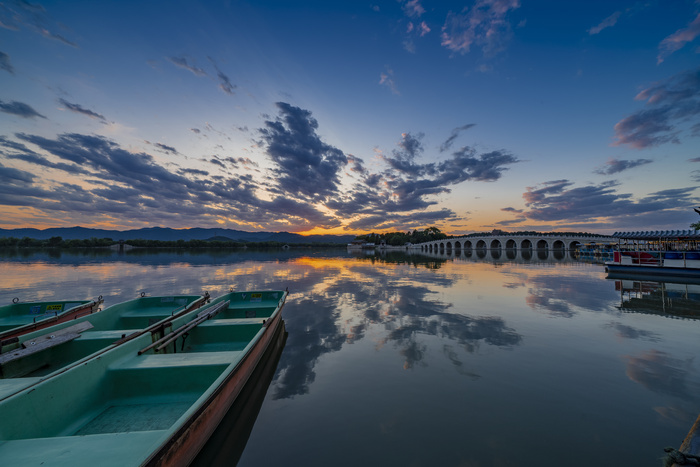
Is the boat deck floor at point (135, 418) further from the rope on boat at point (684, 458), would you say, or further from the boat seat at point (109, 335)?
the rope on boat at point (684, 458)

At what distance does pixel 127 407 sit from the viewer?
5.66m

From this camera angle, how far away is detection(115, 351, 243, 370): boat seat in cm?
595

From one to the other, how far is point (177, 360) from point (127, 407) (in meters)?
1.15

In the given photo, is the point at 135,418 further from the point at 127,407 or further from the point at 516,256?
the point at 516,256

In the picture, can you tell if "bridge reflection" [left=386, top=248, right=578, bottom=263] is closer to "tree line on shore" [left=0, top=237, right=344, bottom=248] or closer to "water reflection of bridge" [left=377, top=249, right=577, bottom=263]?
"water reflection of bridge" [left=377, top=249, right=577, bottom=263]

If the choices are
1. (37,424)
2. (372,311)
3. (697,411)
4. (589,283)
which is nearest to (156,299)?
(37,424)

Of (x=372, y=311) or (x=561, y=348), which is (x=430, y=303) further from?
(x=561, y=348)

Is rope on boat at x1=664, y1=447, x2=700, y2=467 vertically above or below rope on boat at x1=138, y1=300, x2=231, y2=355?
below

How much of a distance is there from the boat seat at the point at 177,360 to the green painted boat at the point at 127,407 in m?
0.02

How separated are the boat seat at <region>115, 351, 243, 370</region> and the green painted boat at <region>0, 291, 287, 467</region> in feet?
0.07

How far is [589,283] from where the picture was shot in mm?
24016

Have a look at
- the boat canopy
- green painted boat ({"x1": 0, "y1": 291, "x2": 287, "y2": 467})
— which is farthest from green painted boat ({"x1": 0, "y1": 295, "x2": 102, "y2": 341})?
the boat canopy

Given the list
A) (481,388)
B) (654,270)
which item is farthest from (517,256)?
(481,388)

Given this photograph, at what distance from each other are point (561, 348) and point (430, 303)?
7.47 meters
